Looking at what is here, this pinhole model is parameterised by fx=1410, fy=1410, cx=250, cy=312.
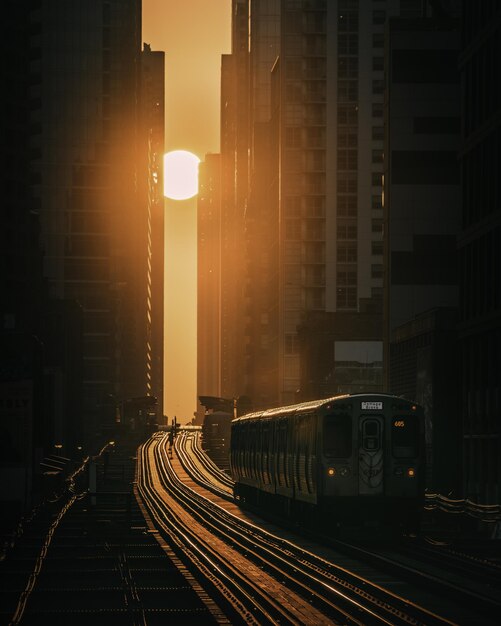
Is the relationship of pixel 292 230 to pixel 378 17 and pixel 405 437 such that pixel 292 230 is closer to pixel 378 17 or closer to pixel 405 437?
pixel 378 17

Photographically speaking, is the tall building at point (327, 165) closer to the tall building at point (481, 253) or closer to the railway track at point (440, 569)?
the tall building at point (481, 253)

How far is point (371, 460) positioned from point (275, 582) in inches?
495

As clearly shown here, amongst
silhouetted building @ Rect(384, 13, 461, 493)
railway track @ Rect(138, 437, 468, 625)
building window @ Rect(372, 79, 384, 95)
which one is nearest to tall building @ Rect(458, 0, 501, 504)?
railway track @ Rect(138, 437, 468, 625)

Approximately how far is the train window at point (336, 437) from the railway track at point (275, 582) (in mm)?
2997

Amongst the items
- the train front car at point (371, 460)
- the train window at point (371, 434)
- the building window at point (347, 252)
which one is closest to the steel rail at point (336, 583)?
the train front car at point (371, 460)

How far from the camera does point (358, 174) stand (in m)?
179

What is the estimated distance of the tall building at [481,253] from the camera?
189 ft

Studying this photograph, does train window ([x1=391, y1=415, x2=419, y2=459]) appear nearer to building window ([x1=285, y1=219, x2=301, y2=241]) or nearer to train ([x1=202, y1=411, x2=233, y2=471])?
train ([x1=202, y1=411, x2=233, y2=471])

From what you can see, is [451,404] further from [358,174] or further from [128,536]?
[358,174]

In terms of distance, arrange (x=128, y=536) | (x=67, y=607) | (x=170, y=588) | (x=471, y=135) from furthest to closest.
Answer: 1. (x=471, y=135)
2. (x=128, y=536)
3. (x=170, y=588)
4. (x=67, y=607)

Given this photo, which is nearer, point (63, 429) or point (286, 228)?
point (63, 429)

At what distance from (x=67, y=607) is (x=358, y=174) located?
158 meters

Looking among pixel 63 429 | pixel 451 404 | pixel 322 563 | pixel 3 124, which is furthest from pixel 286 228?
pixel 322 563

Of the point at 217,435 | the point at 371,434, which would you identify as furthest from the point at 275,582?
the point at 217,435
